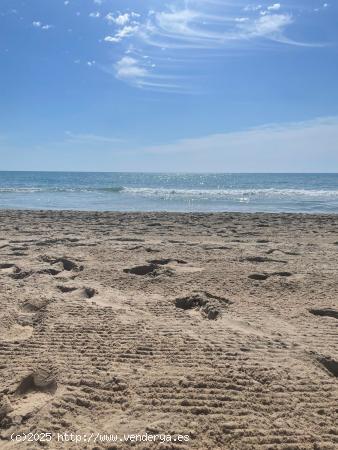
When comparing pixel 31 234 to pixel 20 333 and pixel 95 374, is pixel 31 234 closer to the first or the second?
pixel 20 333

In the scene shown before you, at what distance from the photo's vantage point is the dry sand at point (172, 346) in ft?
8.43

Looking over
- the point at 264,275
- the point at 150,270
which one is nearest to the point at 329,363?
the point at 264,275

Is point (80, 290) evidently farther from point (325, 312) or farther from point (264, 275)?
point (325, 312)

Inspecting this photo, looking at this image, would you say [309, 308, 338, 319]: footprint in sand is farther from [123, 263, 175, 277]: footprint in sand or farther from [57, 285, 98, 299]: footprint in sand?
[57, 285, 98, 299]: footprint in sand

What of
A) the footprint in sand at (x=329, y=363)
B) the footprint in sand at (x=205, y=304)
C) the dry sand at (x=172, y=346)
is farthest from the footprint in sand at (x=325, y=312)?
the footprint in sand at (x=329, y=363)

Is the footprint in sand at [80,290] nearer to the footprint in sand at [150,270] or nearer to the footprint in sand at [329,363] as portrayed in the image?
the footprint in sand at [150,270]

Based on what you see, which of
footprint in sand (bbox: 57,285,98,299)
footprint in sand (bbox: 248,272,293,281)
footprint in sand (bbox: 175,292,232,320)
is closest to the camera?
footprint in sand (bbox: 175,292,232,320)

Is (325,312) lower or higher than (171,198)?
higher

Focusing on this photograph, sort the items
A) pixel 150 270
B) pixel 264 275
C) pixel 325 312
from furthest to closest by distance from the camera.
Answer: pixel 150 270, pixel 264 275, pixel 325 312

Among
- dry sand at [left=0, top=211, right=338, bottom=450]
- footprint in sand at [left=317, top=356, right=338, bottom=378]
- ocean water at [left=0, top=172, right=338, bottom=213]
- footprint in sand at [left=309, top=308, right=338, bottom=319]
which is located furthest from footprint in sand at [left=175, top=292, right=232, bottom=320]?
ocean water at [left=0, top=172, right=338, bottom=213]

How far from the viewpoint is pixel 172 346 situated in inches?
140

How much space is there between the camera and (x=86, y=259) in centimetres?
667

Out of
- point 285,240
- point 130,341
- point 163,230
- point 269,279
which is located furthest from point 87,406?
point 163,230

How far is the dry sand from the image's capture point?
2570 mm
